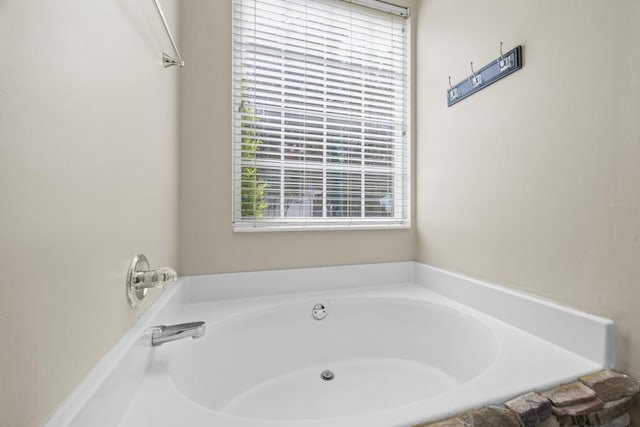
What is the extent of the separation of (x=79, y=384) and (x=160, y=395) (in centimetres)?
A: 24

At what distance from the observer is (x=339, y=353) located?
154 cm

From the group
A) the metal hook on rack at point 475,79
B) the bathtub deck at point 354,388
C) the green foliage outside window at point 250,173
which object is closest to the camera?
the bathtub deck at point 354,388

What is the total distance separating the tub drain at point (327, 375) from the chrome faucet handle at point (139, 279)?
3.04 feet

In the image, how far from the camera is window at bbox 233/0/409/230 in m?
1.62

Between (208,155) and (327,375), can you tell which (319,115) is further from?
(327,375)

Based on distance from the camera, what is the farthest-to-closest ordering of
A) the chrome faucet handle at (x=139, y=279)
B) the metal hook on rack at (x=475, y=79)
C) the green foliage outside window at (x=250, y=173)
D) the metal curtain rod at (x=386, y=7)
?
1. the metal curtain rod at (x=386, y=7)
2. the green foliage outside window at (x=250, y=173)
3. the metal hook on rack at (x=475, y=79)
4. the chrome faucet handle at (x=139, y=279)

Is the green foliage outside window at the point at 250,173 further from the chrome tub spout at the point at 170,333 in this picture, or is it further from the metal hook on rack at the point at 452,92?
the metal hook on rack at the point at 452,92

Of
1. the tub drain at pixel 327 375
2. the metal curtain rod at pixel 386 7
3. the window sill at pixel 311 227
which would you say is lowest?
the tub drain at pixel 327 375

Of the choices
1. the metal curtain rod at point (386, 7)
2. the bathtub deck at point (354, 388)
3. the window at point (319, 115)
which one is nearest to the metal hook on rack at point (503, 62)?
the window at point (319, 115)

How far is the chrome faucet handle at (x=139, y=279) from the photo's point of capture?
87 cm

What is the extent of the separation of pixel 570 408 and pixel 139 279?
1.26m

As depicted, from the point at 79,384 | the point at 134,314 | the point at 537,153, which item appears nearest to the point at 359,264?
the point at 537,153

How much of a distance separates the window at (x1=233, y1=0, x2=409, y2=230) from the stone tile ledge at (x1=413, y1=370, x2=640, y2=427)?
1.17 meters

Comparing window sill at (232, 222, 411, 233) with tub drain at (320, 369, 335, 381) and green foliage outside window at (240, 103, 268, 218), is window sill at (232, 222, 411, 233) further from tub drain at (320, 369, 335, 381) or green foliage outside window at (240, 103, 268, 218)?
tub drain at (320, 369, 335, 381)
